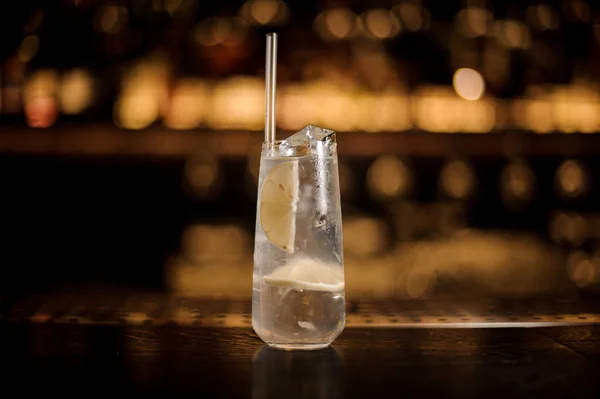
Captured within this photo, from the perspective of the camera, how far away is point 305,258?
71 cm

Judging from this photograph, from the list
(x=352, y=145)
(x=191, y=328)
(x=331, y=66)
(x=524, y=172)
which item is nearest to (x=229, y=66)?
(x=331, y=66)

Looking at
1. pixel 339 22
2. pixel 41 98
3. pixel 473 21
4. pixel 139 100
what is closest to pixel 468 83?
pixel 473 21

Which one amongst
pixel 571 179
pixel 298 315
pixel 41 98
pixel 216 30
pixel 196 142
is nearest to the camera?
pixel 298 315

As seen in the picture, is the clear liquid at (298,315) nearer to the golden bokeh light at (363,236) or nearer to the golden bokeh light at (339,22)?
the golden bokeh light at (363,236)

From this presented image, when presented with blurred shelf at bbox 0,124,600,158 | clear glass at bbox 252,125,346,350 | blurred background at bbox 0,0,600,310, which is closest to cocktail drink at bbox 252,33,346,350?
clear glass at bbox 252,125,346,350

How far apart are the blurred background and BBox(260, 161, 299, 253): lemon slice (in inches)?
56.0

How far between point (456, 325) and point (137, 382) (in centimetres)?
41

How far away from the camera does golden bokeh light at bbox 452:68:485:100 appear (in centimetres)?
229

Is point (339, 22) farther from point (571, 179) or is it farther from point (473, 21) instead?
point (571, 179)

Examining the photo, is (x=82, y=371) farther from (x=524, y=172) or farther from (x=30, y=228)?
(x=524, y=172)

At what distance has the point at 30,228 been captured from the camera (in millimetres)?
2279

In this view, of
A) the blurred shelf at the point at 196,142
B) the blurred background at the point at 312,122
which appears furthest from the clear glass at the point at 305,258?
the blurred background at the point at 312,122

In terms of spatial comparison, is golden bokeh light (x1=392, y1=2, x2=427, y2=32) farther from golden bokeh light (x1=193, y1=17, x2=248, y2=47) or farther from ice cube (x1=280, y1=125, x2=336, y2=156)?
ice cube (x1=280, y1=125, x2=336, y2=156)

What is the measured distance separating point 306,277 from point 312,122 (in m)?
1.53
